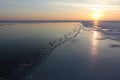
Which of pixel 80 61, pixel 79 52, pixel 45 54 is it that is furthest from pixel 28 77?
pixel 79 52

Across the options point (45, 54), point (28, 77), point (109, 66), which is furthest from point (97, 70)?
point (45, 54)

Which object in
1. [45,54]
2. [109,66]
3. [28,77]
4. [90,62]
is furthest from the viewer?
[45,54]

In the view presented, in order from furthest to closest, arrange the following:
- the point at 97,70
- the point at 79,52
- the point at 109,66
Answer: the point at 79,52
the point at 109,66
the point at 97,70

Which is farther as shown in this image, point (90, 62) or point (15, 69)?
point (90, 62)

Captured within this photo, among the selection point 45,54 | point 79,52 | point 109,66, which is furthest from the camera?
point 79,52

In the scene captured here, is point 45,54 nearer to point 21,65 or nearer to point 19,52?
point 19,52

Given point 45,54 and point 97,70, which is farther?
point 45,54

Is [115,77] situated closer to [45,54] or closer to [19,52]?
[45,54]

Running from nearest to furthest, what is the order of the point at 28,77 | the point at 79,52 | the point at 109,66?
the point at 28,77 → the point at 109,66 → the point at 79,52

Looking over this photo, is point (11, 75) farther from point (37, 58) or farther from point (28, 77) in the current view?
point (37, 58)
